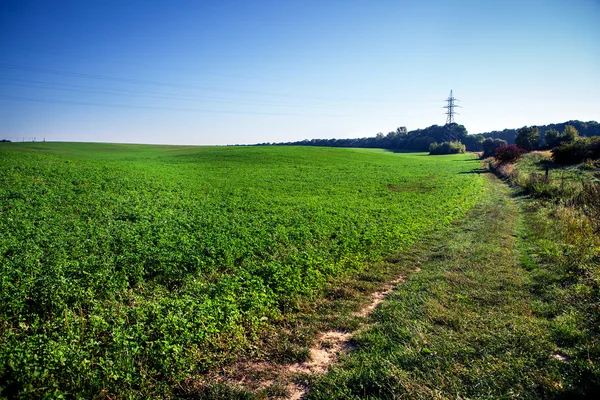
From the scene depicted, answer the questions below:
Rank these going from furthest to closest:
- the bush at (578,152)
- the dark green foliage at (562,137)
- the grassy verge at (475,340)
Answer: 1. the dark green foliage at (562,137)
2. the bush at (578,152)
3. the grassy verge at (475,340)

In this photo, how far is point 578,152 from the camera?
4741cm

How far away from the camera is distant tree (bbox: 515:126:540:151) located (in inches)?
3391

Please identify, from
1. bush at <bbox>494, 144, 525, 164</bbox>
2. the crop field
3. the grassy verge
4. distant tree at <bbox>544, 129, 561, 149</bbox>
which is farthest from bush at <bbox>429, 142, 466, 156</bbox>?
the grassy verge

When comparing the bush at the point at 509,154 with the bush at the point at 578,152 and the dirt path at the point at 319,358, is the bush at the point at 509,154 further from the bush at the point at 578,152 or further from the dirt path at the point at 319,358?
the dirt path at the point at 319,358

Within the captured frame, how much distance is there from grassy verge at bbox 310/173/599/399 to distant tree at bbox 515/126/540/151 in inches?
3632

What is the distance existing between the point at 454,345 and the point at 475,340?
58 cm

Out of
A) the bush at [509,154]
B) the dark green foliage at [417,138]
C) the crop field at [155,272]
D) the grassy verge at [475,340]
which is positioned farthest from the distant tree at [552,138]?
the grassy verge at [475,340]

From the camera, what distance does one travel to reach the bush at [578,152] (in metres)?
45.6

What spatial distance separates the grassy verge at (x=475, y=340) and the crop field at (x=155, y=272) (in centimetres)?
235

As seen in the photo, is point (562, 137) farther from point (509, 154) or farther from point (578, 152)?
point (578, 152)

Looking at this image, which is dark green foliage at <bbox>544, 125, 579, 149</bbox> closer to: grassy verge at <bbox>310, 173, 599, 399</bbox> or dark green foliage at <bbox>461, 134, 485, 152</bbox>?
dark green foliage at <bbox>461, 134, 485, 152</bbox>

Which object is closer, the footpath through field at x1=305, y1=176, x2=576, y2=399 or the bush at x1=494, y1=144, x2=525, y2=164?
the footpath through field at x1=305, y1=176, x2=576, y2=399

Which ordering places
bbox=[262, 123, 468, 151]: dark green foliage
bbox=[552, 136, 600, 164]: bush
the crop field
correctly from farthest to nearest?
1. bbox=[262, 123, 468, 151]: dark green foliage
2. bbox=[552, 136, 600, 164]: bush
3. the crop field

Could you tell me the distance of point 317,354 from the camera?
7012mm
